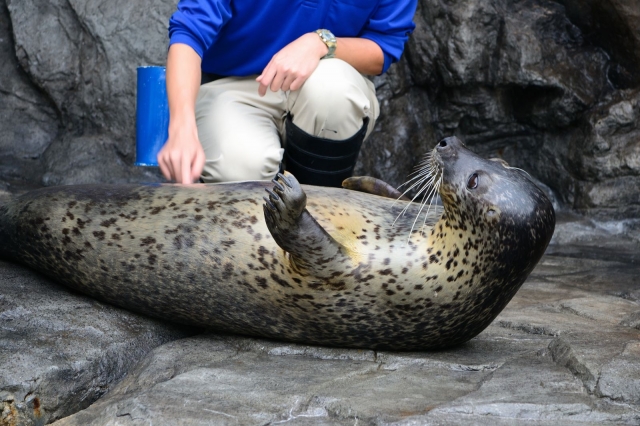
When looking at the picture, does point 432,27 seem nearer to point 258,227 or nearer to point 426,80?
point 426,80

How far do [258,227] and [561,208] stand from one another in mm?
4408

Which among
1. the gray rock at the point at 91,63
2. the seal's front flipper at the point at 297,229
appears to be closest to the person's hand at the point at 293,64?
the seal's front flipper at the point at 297,229

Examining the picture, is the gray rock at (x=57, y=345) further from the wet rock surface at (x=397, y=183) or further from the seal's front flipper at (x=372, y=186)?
the seal's front flipper at (x=372, y=186)

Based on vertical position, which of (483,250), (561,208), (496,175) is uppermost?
(496,175)

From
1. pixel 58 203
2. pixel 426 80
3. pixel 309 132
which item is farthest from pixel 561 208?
pixel 58 203

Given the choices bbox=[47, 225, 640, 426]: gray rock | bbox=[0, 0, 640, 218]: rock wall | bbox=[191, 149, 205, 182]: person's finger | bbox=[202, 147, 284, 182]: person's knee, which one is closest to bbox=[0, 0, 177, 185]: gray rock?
bbox=[0, 0, 640, 218]: rock wall

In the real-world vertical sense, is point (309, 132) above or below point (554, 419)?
above

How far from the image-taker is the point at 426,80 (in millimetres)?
7383

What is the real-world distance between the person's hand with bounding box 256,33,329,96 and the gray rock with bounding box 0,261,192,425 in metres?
1.20

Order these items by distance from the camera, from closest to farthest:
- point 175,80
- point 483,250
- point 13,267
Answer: point 483,250 → point 175,80 → point 13,267

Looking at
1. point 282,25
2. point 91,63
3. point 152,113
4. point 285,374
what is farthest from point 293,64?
point 91,63

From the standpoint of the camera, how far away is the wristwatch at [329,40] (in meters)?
4.17

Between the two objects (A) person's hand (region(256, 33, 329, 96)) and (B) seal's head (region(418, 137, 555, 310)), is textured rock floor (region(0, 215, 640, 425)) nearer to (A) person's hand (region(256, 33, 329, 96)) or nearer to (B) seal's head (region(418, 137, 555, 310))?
(B) seal's head (region(418, 137, 555, 310))

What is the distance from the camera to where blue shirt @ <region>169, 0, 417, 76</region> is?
13.9ft
